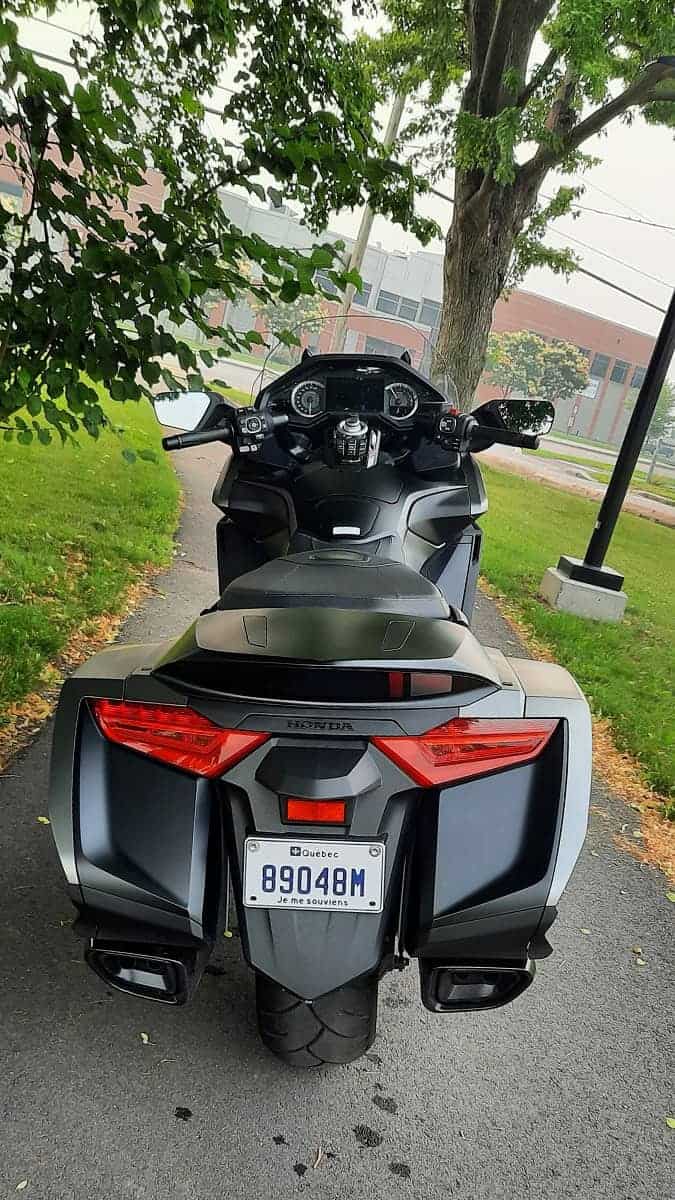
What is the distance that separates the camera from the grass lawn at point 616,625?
18.7 feet

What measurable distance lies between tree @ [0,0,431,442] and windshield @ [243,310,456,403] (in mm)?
185

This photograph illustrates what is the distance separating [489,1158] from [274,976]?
0.79 metres

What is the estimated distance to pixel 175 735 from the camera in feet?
5.85

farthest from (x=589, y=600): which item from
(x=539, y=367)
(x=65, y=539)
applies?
(x=539, y=367)

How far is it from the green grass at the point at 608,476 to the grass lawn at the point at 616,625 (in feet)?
35.8

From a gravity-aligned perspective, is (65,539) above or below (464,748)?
below

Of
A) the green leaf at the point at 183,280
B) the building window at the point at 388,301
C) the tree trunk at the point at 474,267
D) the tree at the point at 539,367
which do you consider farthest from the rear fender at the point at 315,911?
the tree at the point at 539,367

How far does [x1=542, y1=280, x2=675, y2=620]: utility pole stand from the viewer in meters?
7.90

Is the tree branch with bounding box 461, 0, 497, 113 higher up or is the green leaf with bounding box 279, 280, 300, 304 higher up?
the tree branch with bounding box 461, 0, 497, 113

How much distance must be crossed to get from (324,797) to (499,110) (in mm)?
10868

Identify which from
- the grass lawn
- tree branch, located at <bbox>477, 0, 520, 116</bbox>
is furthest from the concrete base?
tree branch, located at <bbox>477, 0, 520, 116</bbox>

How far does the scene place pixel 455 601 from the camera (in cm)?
334

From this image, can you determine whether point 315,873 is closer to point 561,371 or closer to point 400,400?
point 400,400

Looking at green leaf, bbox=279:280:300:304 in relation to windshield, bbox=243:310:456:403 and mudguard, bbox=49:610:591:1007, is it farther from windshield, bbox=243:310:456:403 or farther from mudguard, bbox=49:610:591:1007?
mudguard, bbox=49:610:591:1007
